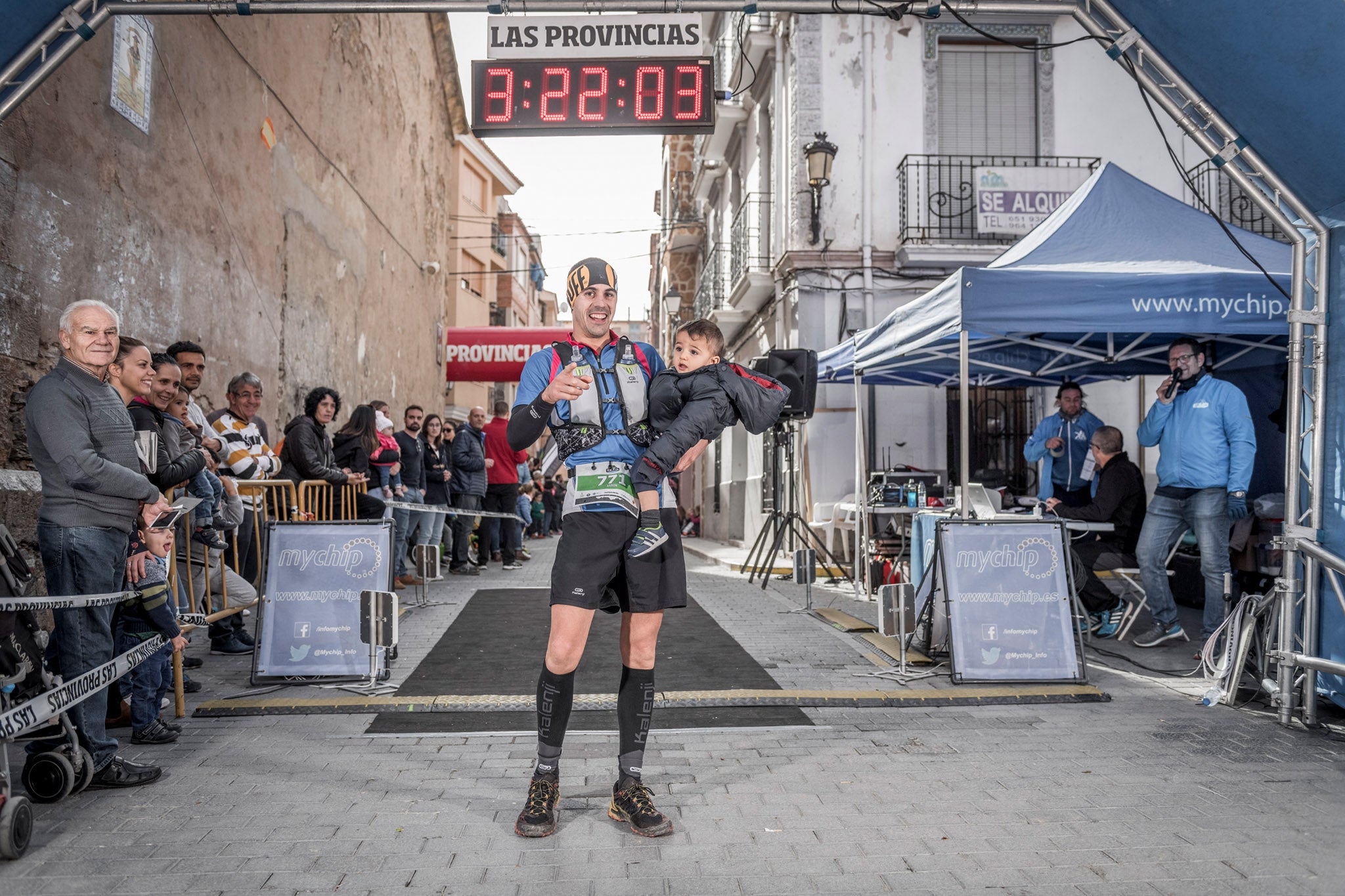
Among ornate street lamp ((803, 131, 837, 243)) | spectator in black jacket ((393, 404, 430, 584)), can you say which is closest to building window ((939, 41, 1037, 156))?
ornate street lamp ((803, 131, 837, 243))

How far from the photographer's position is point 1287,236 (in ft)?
16.9

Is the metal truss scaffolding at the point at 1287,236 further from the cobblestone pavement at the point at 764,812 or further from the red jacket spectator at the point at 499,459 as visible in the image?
the red jacket spectator at the point at 499,459

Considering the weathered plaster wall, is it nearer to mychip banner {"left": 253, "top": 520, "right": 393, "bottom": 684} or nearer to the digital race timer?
mychip banner {"left": 253, "top": 520, "right": 393, "bottom": 684}

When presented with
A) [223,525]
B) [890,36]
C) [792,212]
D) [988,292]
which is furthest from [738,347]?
[223,525]

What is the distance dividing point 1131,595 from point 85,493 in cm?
740

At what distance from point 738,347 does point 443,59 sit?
10.6 m

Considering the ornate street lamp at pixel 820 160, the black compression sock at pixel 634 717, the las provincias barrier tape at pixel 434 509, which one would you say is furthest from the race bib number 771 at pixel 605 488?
the ornate street lamp at pixel 820 160

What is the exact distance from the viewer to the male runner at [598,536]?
344 cm

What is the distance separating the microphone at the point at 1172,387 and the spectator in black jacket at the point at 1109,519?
3.26 feet

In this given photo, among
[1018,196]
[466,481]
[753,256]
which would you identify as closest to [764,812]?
[466,481]

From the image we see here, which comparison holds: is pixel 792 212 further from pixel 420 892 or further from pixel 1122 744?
pixel 420 892

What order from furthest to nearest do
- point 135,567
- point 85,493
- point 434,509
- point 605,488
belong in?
point 434,509 < point 135,567 < point 85,493 < point 605,488

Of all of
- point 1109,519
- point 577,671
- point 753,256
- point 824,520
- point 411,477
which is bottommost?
point 577,671

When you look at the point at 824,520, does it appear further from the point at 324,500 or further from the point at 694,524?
the point at 694,524
